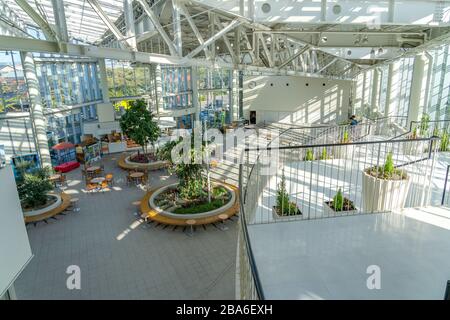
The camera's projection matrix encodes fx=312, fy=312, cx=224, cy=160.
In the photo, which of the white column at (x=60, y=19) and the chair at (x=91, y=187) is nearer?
the white column at (x=60, y=19)

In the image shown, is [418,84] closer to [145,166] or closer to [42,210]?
[145,166]

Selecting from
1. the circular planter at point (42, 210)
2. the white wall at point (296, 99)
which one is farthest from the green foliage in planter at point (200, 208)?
the white wall at point (296, 99)

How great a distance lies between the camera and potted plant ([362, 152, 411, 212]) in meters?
5.03

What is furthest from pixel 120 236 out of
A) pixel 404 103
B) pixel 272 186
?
pixel 404 103

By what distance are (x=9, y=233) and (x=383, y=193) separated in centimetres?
586

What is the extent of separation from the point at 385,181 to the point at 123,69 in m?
23.7

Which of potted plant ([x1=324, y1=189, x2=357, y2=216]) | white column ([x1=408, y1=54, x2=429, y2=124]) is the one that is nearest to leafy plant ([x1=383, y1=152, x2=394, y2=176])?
potted plant ([x1=324, y1=189, x2=357, y2=216])

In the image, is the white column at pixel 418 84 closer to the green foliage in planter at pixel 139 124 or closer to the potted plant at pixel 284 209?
the potted plant at pixel 284 209

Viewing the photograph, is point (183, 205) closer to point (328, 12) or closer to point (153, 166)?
point (153, 166)

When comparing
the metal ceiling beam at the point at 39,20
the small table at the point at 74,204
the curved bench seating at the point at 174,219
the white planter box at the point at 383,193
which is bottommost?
the small table at the point at 74,204

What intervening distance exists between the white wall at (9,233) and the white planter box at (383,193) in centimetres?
565

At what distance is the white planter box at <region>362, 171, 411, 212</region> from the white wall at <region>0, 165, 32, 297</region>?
5.65m

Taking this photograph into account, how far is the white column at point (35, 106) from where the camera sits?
14172mm

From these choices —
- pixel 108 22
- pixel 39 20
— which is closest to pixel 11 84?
pixel 108 22
